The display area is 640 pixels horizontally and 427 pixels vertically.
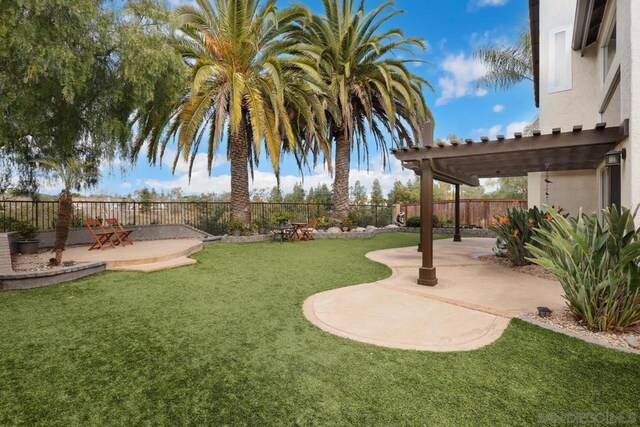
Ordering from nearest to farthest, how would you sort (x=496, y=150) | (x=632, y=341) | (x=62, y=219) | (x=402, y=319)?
1. (x=632, y=341)
2. (x=402, y=319)
3. (x=496, y=150)
4. (x=62, y=219)

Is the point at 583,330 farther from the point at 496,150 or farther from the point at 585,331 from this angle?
the point at 496,150

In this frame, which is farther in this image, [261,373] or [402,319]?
[402,319]

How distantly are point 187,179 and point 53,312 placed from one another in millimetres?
9818

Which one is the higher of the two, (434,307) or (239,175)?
(239,175)

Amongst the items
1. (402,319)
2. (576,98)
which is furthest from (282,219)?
(576,98)

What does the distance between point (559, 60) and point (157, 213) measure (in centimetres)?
1500

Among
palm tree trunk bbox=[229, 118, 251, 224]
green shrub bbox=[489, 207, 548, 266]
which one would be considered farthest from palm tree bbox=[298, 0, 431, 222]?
green shrub bbox=[489, 207, 548, 266]

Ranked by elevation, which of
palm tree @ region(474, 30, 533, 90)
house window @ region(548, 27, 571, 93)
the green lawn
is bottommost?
the green lawn

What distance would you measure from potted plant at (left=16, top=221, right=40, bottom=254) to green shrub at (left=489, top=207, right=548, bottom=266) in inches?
499

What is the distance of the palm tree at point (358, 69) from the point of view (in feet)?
44.0

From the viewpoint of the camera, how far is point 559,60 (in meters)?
9.25

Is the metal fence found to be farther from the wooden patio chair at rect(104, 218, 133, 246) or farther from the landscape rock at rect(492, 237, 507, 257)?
the landscape rock at rect(492, 237, 507, 257)

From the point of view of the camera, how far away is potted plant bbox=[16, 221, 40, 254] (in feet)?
29.1

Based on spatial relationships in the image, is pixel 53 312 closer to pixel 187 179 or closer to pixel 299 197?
pixel 187 179
